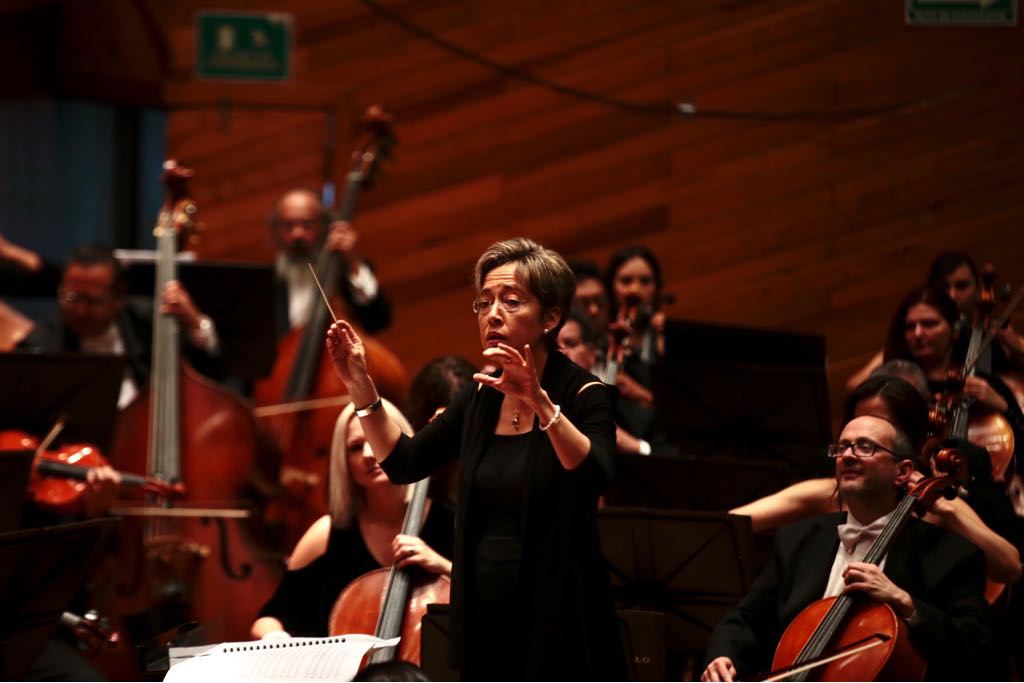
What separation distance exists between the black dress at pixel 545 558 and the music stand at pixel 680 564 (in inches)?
24.1

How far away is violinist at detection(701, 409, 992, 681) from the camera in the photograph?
95.3 inches

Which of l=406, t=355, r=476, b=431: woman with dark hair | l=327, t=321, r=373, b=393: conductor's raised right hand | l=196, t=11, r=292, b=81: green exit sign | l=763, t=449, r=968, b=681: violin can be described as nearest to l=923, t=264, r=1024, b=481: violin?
l=763, t=449, r=968, b=681: violin

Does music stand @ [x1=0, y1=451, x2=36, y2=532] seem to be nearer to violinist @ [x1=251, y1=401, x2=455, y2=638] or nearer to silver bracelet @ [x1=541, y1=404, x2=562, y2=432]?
violinist @ [x1=251, y1=401, x2=455, y2=638]

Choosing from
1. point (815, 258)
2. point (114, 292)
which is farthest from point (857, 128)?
point (114, 292)

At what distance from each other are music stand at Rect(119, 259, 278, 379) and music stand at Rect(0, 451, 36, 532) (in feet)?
4.78

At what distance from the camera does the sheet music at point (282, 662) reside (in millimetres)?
1779

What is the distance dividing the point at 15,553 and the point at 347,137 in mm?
3221

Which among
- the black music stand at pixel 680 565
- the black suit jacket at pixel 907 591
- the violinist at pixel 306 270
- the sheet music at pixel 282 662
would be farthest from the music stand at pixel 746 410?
the sheet music at pixel 282 662

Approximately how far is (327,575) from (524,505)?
2.94 feet

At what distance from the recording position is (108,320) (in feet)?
13.9

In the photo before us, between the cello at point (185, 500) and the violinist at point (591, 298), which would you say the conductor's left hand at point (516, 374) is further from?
the violinist at point (591, 298)

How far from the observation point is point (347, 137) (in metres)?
5.45

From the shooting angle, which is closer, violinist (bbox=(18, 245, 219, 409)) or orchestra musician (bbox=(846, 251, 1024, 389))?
orchestra musician (bbox=(846, 251, 1024, 389))

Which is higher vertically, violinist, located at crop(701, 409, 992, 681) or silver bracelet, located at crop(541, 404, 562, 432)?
silver bracelet, located at crop(541, 404, 562, 432)
